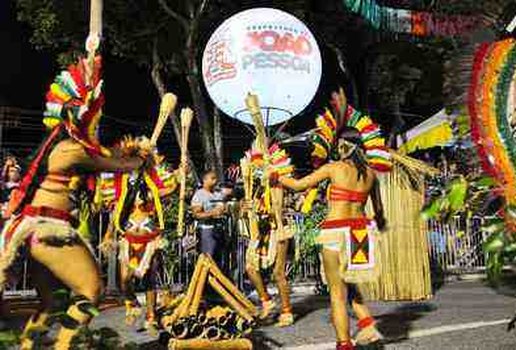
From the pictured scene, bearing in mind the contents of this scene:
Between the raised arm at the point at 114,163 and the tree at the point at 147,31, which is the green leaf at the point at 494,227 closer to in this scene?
the raised arm at the point at 114,163

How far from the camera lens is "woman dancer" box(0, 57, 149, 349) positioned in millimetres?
3906

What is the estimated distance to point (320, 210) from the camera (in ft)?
37.1

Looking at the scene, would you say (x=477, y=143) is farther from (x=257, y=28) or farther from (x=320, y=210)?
(x=320, y=210)

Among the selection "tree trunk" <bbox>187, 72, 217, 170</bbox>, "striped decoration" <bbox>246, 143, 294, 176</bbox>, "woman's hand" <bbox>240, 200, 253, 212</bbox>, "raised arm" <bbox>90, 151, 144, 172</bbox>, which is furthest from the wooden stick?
"tree trunk" <bbox>187, 72, 217, 170</bbox>

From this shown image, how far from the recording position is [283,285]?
7.08m

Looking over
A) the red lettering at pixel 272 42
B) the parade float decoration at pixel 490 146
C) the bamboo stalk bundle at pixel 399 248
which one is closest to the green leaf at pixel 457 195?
the parade float decoration at pixel 490 146

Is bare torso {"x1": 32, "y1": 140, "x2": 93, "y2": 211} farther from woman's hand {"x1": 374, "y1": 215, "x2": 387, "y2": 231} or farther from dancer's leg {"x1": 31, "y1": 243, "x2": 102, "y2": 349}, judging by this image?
woman's hand {"x1": 374, "y1": 215, "x2": 387, "y2": 231}

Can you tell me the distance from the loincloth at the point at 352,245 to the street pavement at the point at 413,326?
65 centimetres

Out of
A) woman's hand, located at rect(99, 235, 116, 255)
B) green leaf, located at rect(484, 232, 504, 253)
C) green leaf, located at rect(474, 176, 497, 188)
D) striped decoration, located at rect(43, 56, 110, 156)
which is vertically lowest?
woman's hand, located at rect(99, 235, 116, 255)

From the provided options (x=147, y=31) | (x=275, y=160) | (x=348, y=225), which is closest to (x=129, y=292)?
(x=275, y=160)

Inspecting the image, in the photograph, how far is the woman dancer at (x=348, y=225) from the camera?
5309mm

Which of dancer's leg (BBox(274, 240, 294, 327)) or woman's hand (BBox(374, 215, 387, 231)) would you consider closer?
woman's hand (BBox(374, 215, 387, 231))

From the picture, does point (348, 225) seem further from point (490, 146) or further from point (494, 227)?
point (494, 227)

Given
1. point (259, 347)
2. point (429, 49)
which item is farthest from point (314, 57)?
point (429, 49)
